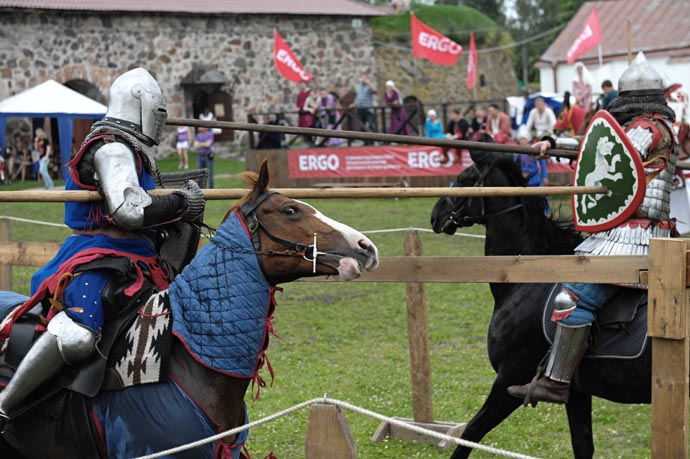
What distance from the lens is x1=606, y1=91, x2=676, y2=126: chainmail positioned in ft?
16.3

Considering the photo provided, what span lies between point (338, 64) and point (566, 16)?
21233mm

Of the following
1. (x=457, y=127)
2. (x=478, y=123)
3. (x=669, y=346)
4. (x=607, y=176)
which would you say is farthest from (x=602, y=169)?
(x=457, y=127)

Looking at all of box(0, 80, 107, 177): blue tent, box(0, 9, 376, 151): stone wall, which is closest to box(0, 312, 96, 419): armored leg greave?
box(0, 80, 107, 177): blue tent

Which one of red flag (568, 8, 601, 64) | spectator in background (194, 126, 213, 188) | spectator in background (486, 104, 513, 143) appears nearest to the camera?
spectator in background (486, 104, 513, 143)

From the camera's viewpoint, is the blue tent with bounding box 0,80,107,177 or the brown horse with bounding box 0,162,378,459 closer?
the brown horse with bounding box 0,162,378,459

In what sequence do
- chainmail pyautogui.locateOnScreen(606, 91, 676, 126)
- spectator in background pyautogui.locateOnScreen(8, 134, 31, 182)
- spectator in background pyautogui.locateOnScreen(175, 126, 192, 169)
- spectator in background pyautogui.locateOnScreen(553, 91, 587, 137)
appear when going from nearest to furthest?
chainmail pyautogui.locateOnScreen(606, 91, 676, 126)
spectator in background pyautogui.locateOnScreen(553, 91, 587, 137)
spectator in background pyautogui.locateOnScreen(8, 134, 31, 182)
spectator in background pyautogui.locateOnScreen(175, 126, 192, 169)

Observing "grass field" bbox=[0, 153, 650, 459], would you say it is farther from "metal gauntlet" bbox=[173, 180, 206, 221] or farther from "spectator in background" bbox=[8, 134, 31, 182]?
"spectator in background" bbox=[8, 134, 31, 182]

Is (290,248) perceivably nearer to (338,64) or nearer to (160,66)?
(160,66)

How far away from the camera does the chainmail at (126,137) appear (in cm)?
404

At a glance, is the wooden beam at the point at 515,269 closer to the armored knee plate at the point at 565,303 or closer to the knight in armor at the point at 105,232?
the armored knee plate at the point at 565,303

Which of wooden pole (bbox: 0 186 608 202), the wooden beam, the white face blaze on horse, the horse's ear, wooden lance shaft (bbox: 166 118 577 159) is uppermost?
wooden lance shaft (bbox: 166 118 577 159)

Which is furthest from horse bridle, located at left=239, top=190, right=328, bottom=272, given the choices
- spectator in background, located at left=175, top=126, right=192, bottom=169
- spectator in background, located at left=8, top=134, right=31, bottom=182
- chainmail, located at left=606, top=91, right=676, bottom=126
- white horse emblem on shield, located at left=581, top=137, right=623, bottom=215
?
spectator in background, located at left=8, top=134, right=31, bottom=182

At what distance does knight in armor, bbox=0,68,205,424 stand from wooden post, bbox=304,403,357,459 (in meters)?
1.14

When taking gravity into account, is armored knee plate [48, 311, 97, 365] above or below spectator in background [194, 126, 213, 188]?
below
